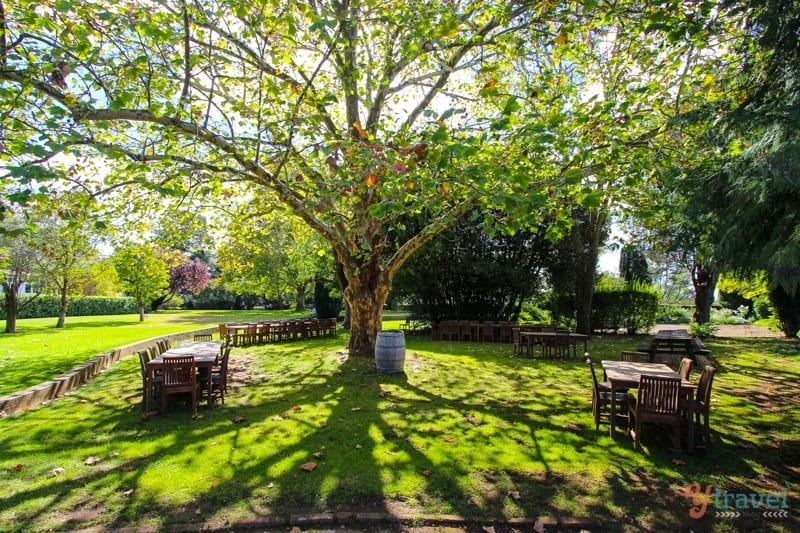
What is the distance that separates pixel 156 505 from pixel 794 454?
23.8ft

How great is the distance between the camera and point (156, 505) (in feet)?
12.9

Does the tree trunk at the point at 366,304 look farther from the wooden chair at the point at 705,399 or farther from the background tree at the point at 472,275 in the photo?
the wooden chair at the point at 705,399

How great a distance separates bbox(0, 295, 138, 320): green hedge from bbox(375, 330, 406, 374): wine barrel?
27.0 m

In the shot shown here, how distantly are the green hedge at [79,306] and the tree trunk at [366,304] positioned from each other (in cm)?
2521

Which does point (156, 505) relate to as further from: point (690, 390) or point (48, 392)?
point (690, 390)

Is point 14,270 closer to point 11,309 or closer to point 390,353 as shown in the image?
point 11,309

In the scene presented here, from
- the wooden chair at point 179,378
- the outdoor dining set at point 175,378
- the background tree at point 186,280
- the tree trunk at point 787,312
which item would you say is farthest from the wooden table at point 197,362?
the background tree at point 186,280

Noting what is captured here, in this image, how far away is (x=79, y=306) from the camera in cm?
3534

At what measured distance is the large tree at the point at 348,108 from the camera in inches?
215

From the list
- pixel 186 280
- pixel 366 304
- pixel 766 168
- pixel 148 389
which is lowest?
pixel 148 389

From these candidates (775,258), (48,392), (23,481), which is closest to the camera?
(775,258)

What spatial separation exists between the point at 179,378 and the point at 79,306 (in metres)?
37.3

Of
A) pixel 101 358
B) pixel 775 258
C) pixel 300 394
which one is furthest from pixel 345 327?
pixel 775 258

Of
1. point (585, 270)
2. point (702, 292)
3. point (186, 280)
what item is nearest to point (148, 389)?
point (585, 270)
